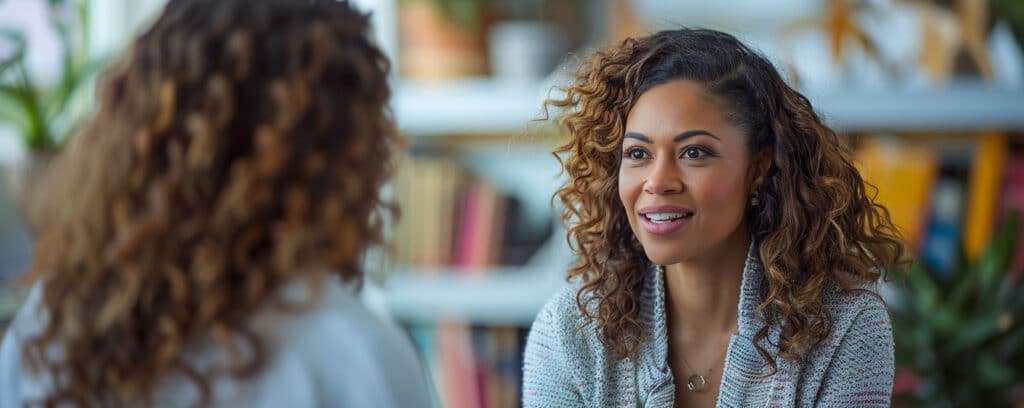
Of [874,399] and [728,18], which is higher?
[728,18]

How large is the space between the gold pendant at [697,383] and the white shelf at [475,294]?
105 centimetres

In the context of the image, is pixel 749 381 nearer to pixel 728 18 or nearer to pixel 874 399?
pixel 874 399

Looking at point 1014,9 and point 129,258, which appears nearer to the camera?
point 129,258

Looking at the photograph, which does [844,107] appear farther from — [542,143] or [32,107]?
[32,107]

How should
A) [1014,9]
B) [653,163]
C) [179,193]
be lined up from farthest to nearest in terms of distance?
[1014,9] < [653,163] < [179,193]

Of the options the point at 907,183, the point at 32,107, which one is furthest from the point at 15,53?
the point at 907,183

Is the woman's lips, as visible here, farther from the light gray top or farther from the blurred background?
the blurred background

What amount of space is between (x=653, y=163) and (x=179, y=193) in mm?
633

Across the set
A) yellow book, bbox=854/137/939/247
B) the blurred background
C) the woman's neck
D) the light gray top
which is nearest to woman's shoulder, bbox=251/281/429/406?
the light gray top

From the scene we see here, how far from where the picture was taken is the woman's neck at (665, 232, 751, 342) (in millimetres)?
1366

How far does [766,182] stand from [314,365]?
704 mm

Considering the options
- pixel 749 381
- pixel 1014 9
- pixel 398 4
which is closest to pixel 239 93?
pixel 749 381

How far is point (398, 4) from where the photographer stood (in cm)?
254

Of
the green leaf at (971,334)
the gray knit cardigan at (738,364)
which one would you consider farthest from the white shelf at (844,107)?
the gray knit cardigan at (738,364)
